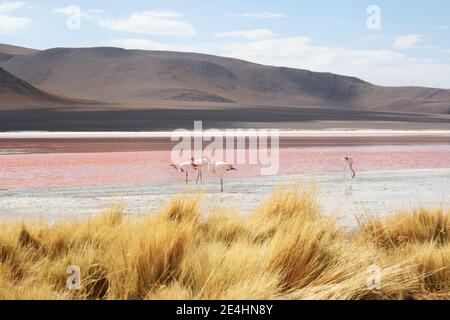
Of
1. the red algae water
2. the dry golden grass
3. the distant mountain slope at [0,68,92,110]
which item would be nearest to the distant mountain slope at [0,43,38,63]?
the distant mountain slope at [0,68,92,110]

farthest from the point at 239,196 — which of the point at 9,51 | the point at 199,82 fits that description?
the point at 9,51

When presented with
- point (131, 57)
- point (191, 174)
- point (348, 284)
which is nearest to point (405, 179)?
point (191, 174)

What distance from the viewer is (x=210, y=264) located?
14.0 feet

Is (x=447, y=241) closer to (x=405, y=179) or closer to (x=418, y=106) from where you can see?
(x=405, y=179)

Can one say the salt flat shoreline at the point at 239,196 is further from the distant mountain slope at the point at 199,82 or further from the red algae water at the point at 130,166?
the distant mountain slope at the point at 199,82

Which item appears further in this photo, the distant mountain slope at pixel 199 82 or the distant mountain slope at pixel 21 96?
the distant mountain slope at pixel 199 82

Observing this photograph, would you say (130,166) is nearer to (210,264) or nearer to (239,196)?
(239,196)

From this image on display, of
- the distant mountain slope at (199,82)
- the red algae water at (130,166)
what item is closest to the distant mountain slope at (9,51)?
the distant mountain slope at (199,82)

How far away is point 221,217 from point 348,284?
2.15m

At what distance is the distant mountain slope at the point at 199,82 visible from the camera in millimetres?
122438

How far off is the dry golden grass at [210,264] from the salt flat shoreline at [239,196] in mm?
1779

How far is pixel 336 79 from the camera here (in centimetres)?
14950

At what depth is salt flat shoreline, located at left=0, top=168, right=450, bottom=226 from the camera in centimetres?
824

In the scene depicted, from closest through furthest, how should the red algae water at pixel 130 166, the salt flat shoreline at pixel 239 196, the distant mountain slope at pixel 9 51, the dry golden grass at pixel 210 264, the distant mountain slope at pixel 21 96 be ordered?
the dry golden grass at pixel 210 264 → the salt flat shoreline at pixel 239 196 → the red algae water at pixel 130 166 → the distant mountain slope at pixel 21 96 → the distant mountain slope at pixel 9 51
